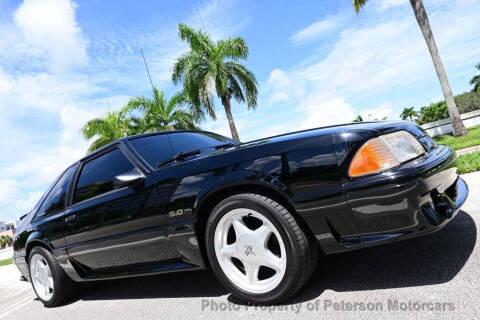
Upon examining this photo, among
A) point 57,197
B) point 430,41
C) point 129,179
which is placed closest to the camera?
point 129,179

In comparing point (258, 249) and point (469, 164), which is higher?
point (258, 249)

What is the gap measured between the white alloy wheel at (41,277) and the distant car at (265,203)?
2.91ft

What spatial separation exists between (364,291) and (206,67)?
742 inches

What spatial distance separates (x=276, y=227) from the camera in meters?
2.17

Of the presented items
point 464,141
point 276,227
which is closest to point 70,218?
point 276,227

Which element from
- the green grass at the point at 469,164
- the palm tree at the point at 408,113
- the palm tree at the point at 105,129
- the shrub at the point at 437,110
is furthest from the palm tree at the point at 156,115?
the palm tree at the point at 408,113

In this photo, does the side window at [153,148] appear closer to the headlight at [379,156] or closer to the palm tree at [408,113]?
the headlight at [379,156]

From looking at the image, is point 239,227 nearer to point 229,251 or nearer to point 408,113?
point 229,251

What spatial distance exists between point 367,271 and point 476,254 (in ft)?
2.19

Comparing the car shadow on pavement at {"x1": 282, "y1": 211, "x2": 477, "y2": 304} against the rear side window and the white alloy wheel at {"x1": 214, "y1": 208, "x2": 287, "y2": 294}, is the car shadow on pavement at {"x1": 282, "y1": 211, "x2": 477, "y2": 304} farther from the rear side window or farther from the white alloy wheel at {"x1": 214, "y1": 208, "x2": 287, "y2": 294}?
the rear side window

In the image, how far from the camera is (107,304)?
3.28m

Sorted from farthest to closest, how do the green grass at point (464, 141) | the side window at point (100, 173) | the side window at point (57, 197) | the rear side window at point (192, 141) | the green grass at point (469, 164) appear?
the green grass at point (464, 141) < the green grass at point (469, 164) < the side window at point (57, 197) < the rear side window at point (192, 141) < the side window at point (100, 173)

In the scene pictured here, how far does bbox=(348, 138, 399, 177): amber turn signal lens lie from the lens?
2008 millimetres

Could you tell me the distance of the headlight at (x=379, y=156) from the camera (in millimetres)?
2010
